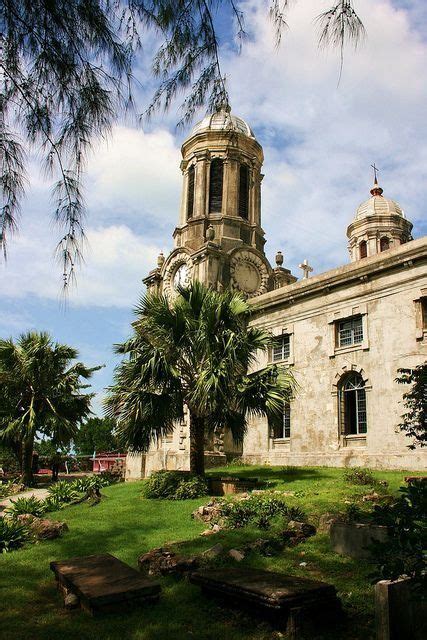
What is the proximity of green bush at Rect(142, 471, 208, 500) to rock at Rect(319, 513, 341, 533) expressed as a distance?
5810mm

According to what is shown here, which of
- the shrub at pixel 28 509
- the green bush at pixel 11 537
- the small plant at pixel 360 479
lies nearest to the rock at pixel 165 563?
the green bush at pixel 11 537

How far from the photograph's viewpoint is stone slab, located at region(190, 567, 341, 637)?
616cm

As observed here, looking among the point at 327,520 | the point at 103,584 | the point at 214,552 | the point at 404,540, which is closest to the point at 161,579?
the point at 214,552

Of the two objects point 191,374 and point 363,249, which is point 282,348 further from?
point 363,249

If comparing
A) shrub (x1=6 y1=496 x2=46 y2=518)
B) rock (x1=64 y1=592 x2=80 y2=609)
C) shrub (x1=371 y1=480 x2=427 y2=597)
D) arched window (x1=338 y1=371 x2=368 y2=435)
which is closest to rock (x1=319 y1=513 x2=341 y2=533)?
rock (x1=64 y1=592 x2=80 y2=609)

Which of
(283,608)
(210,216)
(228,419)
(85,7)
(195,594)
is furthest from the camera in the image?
(210,216)

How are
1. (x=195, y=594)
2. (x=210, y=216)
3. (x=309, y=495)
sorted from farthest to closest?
1. (x=210, y=216)
2. (x=309, y=495)
3. (x=195, y=594)

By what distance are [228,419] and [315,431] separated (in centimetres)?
669

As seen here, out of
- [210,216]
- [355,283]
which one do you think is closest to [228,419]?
[355,283]

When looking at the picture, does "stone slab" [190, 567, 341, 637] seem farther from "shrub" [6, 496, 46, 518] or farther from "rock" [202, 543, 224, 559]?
"shrub" [6, 496, 46, 518]

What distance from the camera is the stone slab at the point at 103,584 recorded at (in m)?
6.86

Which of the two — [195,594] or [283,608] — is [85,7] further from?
[195,594]

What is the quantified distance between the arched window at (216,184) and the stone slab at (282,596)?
26920 mm

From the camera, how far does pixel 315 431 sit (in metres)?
22.5
